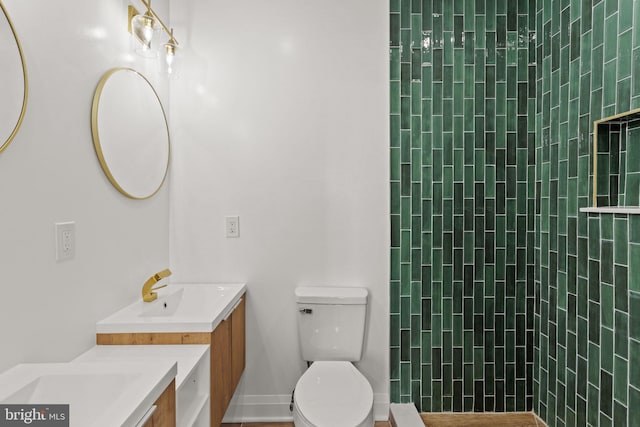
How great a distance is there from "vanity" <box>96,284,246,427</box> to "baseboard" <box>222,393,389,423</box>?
0.86ft

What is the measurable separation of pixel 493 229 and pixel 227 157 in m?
1.54

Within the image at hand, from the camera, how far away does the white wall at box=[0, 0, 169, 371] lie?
1.15 meters

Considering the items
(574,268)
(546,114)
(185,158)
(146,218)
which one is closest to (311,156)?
(185,158)

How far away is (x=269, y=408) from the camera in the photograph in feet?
7.66

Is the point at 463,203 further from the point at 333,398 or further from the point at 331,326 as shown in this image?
the point at 333,398

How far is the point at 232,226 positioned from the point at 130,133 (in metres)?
0.75

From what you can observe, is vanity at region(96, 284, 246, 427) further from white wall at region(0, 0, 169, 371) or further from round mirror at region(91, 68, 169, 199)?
round mirror at region(91, 68, 169, 199)

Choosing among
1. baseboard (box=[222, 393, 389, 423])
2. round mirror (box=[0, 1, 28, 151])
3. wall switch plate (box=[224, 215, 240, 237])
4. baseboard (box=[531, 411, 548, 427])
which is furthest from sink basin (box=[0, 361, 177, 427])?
baseboard (box=[531, 411, 548, 427])

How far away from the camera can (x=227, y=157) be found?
2.31 meters

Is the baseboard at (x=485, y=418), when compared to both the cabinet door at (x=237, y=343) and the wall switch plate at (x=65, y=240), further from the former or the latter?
the wall switch plate at (x=65, y=240)

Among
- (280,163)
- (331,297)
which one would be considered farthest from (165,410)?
(280,163)

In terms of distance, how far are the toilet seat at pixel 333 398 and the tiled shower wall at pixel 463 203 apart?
0.50 metres

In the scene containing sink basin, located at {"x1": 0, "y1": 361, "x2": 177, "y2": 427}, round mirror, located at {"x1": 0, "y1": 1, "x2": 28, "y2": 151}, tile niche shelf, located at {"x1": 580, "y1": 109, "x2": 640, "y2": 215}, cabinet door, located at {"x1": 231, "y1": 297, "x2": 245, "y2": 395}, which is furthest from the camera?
cabinet door, located at {"x1": 231, "y1": 297, "x2": 245, "y2": 395}

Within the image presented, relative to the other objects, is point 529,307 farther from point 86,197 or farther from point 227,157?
point 86,197
